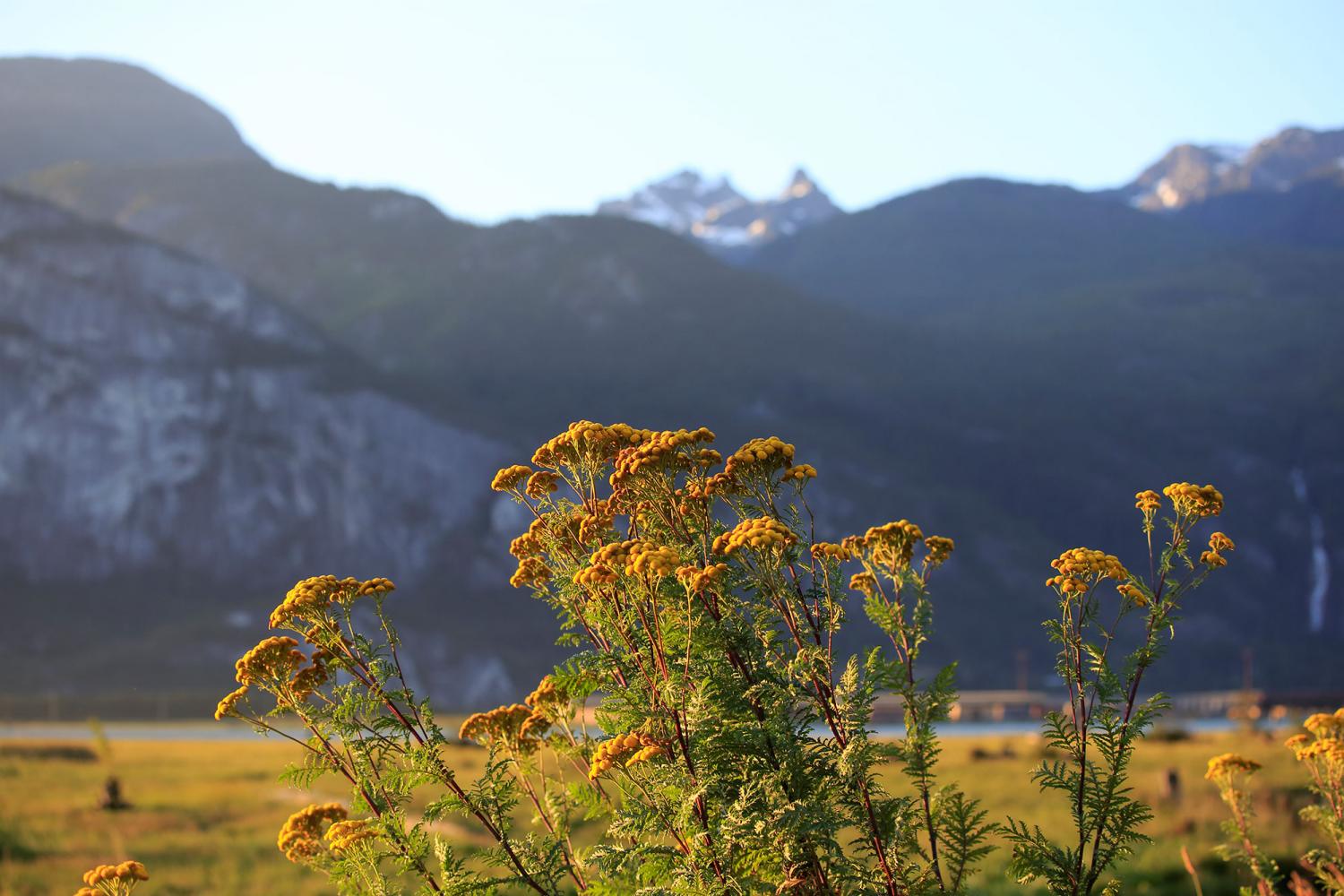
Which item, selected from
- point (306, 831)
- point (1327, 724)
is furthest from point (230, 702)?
point (1327, 724)

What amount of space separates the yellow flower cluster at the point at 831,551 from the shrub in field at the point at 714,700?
13 mm

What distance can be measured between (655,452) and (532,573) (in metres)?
1.24

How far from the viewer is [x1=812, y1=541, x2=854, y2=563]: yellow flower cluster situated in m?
5.21

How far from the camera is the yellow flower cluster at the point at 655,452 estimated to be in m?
4.74

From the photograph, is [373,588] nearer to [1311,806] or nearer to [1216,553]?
[1216,553]

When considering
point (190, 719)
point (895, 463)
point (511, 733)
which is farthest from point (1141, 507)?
point (895, 463)

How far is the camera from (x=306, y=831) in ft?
19.6

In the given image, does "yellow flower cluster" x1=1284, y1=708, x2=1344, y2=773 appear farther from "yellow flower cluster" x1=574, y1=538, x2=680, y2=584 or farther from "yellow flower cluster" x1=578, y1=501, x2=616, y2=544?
"yellow flower cluster" x1=574, y1=538, x2=680, y2=584

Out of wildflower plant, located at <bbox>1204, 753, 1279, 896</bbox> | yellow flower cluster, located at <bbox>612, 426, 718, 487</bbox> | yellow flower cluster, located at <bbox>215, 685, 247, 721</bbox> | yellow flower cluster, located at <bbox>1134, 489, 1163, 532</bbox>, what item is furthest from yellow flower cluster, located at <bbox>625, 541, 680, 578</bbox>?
wildflower plant, located at <bbox>1204, 753, 1279, 896</bbox>

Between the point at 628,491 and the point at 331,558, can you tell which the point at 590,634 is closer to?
the point at 628,491

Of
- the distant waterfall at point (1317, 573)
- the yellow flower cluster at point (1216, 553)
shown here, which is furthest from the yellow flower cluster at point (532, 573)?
the distant waterfall at point (1317, 573)

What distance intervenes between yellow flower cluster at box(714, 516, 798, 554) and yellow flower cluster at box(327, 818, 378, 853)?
1816mm

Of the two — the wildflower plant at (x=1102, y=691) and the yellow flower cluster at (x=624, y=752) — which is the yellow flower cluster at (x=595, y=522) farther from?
the wildflower plant at (x=1102, y=691)

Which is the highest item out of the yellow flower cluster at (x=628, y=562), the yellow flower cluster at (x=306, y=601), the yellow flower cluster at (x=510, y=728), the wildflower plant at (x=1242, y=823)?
the yellow flower cluster at (x=628, y=562)
